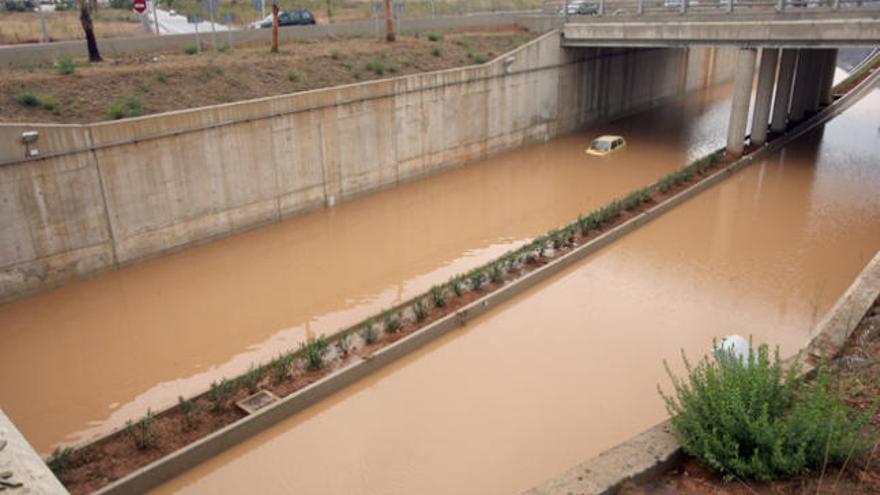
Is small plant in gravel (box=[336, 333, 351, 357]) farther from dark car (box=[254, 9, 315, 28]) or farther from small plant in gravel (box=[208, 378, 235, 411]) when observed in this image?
dark car (box=[254, 9, 315, 28])

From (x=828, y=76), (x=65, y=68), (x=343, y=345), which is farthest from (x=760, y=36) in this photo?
(x=65, y=68)

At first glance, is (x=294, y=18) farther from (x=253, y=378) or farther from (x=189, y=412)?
(x=189, y=412)

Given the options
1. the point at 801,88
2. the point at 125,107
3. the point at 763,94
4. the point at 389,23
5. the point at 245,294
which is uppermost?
the point at 389,23

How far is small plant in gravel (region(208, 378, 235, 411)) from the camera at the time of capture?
10945 mm

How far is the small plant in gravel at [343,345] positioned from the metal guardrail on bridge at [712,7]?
2109cm

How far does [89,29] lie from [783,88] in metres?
28.4

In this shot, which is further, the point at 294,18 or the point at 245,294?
the point at 294,18

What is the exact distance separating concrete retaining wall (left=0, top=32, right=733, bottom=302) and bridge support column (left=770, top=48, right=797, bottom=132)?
978cm

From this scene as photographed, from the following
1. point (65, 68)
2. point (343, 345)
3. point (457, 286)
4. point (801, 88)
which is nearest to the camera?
point (343, 345)

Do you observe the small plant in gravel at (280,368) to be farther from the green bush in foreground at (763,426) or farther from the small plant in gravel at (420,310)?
the green bush in foreground at (763,426)

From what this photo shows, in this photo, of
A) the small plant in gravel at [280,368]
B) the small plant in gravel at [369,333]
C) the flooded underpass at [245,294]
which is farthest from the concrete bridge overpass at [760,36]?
the small plant in gravel at [280,368]

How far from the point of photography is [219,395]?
11062 millimetres

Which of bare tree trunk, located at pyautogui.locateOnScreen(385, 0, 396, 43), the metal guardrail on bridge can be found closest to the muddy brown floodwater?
the metal guardrail on bridge

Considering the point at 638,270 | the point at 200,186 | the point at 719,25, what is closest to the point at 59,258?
the point at 200,186
